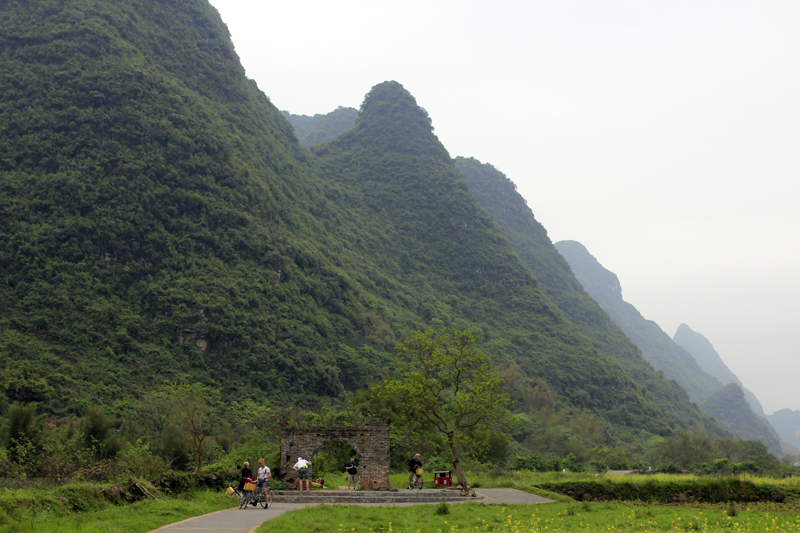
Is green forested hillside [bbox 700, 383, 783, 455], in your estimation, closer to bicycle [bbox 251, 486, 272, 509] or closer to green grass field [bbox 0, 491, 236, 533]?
bicycle [bbox 251, 486, 272, 509]

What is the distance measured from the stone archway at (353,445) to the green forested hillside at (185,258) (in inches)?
1415

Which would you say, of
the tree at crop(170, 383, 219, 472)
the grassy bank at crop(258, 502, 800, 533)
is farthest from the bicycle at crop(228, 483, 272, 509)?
the tree at crop(170, 383, 219, 472)

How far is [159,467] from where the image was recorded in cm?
1959

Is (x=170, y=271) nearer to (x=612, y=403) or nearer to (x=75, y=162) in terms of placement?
(x=75, y=162)

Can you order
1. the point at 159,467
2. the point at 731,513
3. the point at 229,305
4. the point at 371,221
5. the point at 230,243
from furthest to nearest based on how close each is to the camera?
the point at 371,221, the point at 230,243, the point at 229,305, the point at 159,467, the point at 731,513

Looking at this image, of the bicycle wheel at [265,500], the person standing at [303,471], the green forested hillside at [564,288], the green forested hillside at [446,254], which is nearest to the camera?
the bicycle wheel at [265,500]

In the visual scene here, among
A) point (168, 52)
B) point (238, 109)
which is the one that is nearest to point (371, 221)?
point (238, 109)

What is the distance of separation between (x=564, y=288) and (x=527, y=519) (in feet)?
488

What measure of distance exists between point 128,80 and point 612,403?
296 feet

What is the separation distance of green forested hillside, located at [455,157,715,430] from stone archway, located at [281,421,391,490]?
334ft

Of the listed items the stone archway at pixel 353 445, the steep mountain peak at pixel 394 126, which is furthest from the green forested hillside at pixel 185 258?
the steep mountain peak at pixel 394 126

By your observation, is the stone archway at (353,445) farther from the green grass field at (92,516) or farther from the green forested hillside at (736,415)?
the green forested hillside at (736,415)

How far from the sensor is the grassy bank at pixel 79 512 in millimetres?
10766

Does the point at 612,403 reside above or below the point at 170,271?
below
